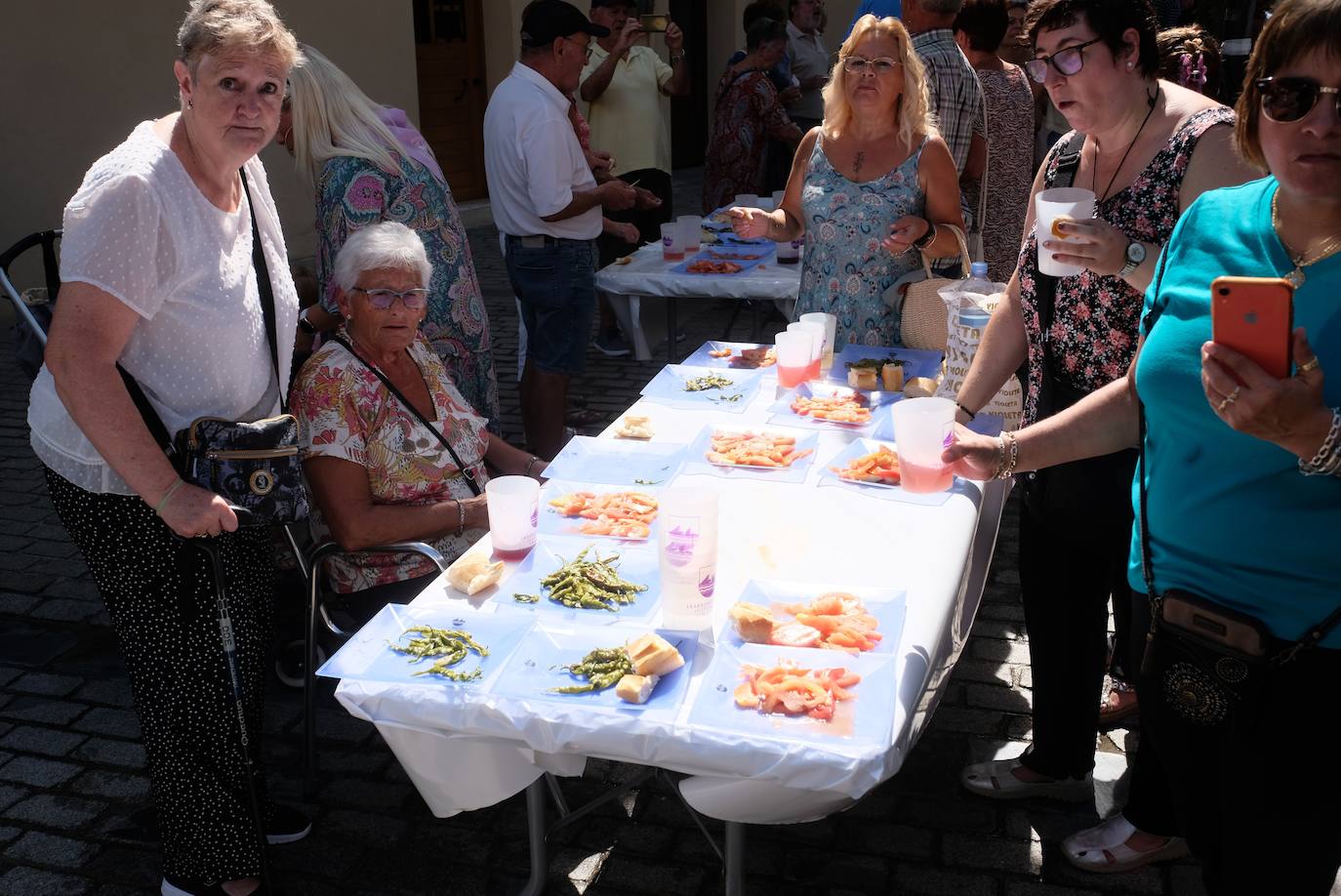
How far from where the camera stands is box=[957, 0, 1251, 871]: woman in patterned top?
2.36 metres

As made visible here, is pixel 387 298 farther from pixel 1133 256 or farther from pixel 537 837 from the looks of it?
pixel 1133 256

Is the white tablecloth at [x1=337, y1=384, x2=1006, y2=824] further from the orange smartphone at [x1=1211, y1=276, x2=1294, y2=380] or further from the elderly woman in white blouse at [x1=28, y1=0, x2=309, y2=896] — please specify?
the orange smartphone at [x1=1211, y1=276, x2=1294, y2=380]

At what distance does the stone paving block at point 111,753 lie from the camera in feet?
10.9

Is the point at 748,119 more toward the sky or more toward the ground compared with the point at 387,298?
more toward the sky

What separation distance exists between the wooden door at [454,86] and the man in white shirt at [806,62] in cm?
355

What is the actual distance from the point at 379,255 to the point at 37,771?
1.83 meters

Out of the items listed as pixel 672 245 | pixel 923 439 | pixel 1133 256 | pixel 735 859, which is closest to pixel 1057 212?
pixel 1133 256

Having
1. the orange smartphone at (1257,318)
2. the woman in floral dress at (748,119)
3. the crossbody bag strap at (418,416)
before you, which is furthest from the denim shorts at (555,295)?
the orange smartphone at (1257,318)

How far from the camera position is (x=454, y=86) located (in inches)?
470

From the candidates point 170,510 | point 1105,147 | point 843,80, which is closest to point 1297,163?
point 1105,147

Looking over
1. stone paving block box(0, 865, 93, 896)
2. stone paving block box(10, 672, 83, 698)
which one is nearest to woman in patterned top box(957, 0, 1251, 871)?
stone paving block box(0, 865, 93, 896)

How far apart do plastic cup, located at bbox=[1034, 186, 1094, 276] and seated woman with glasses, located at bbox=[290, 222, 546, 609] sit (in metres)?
1.60

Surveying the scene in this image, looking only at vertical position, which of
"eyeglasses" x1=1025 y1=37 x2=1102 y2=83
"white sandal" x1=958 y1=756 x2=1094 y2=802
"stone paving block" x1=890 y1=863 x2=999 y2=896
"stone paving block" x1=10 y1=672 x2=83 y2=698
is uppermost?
"eyeglasses" x1=1025 y1=37 x2=1102 y2=83

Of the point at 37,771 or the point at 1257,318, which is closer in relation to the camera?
the point at 1257,318
